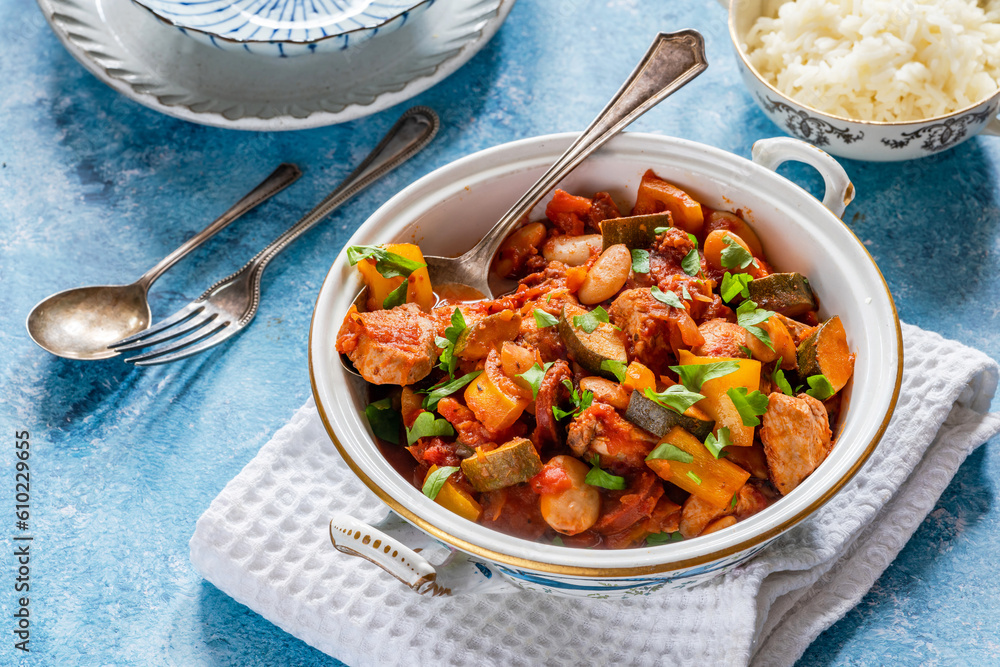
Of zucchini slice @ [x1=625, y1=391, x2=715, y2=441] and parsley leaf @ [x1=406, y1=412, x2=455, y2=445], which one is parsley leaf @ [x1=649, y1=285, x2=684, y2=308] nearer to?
zucchini slice @ [x1=625, y1=391, x2=715, y2=441]

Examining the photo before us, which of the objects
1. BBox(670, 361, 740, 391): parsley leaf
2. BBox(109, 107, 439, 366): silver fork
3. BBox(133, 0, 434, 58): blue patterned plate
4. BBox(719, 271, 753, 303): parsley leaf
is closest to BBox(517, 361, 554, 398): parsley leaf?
BBox(670, 361, 740, 391): parsley leaf

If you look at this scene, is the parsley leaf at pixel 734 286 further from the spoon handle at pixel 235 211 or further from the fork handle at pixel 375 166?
the spoon handle at pixel 235 211

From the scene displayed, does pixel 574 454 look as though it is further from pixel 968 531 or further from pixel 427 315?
pixel 968 531

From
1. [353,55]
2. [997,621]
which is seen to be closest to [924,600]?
[997,621]

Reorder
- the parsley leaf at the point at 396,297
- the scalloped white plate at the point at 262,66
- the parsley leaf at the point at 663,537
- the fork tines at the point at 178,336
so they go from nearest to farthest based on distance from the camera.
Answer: the parsley leaf at the point at 663,537 < the parsley leaf at the point at 396,297 < the fork tines at the point at 178,336 < the scalloped white plate at the point at 262,66

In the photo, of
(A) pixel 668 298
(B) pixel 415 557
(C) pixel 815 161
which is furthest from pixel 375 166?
(B) pixel 415 557

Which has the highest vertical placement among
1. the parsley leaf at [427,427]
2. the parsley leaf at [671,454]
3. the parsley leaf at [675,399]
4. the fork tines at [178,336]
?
the parsley leaf at [675,399]

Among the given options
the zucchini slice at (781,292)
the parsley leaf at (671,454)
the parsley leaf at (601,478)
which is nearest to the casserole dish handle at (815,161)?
the zucchini slice at (781,292)

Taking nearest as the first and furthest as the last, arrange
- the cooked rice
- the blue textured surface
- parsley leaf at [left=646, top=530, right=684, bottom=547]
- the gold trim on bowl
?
the gold trim on bowl → parsley leaf at [left=646, top=530, right=684, bottom=547] → the blue textured surface → the cooked rice
